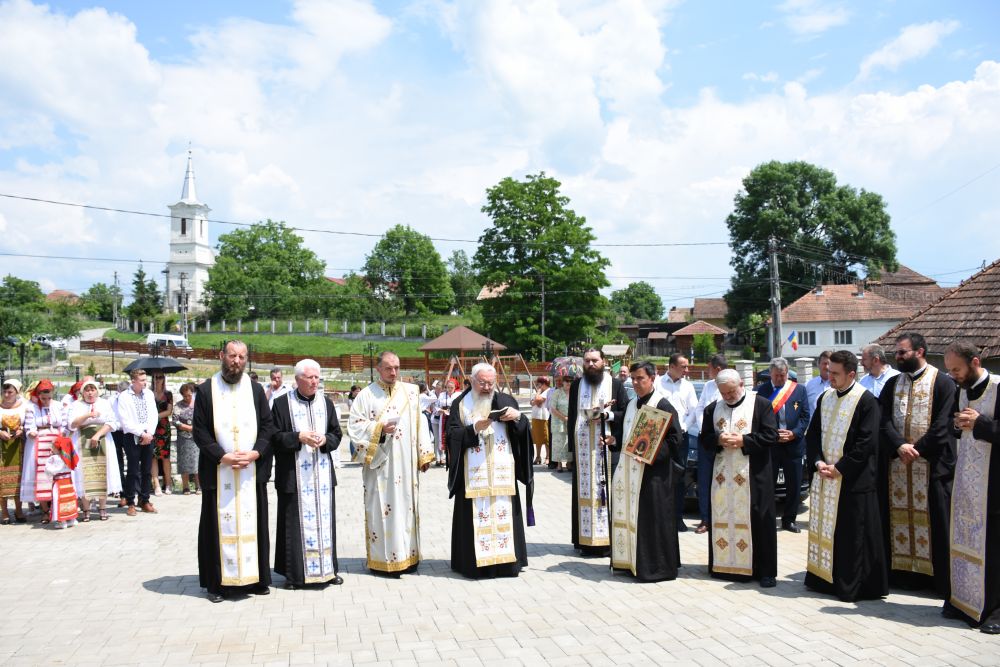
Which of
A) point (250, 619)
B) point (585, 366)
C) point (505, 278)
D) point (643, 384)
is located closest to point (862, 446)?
point (643, 384)

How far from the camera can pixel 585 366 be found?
7684 millimetres

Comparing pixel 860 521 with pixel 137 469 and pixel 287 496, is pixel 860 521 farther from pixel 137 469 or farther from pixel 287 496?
pixel 137 469

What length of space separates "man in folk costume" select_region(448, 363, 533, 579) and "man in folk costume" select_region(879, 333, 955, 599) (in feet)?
9.96

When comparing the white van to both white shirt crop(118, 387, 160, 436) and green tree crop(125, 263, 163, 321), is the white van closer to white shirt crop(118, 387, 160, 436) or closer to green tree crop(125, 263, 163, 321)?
green tree crop(125, 263, 163, 321)

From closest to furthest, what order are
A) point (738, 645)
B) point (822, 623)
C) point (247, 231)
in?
point (738, 645) → point (822, 623) → point (247, 231)

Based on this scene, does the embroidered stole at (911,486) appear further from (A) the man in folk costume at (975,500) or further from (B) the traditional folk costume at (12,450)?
(B) the traditional folk costume at (12,450)

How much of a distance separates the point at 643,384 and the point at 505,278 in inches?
1487

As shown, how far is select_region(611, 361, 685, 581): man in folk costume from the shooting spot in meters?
6.61

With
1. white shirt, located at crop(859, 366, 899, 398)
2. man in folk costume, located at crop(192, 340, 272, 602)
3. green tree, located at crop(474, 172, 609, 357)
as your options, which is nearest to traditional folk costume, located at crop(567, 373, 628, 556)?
white shirt, located at crop(859, 366, 899, 398)

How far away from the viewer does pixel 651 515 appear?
6.61 metres

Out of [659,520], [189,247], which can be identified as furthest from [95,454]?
[189,247]

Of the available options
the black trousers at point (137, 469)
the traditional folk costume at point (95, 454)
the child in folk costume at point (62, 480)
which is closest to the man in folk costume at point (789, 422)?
the black trousers at point (137, 469)

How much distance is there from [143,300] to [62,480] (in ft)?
240

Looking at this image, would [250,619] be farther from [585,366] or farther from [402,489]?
[585,366]
